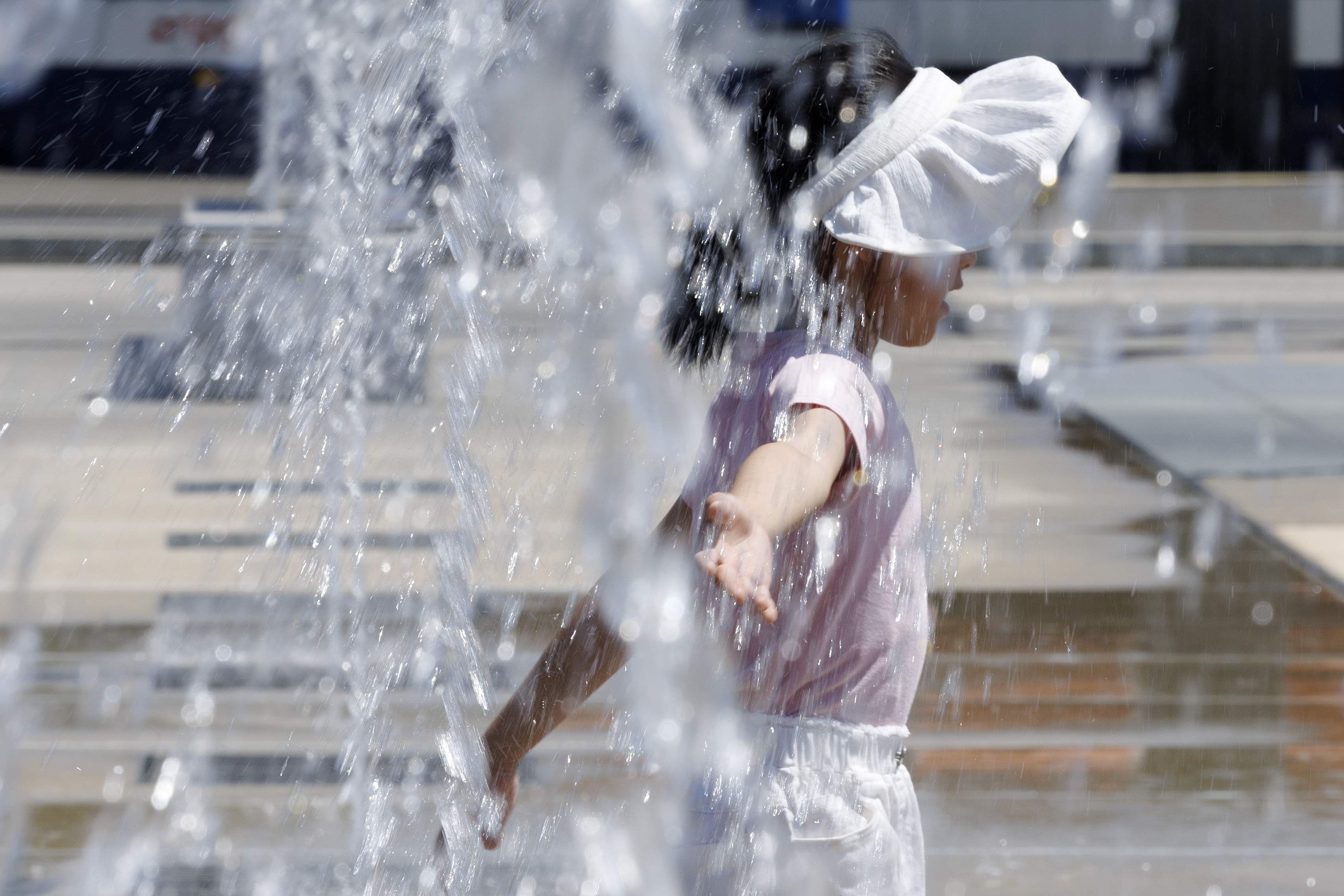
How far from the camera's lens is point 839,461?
1644 millimetres

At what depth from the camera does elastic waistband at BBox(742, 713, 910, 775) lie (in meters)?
1.69

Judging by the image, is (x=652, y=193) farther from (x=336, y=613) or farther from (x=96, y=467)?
(x=96, y=467)

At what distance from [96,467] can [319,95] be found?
3.40 meters

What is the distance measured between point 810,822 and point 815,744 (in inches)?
3.2

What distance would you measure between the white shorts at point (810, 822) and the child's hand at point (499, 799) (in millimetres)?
237

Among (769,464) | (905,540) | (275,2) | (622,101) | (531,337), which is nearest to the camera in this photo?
(769,464)

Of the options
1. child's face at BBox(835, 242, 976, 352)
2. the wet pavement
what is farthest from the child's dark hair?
the wet pavement

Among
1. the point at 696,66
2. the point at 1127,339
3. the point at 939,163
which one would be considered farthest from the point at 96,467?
the point at 696,66

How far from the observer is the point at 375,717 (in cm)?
423

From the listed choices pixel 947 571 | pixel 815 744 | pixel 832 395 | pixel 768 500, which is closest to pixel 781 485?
pixel 768 500

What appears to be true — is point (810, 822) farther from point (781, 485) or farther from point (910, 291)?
point (910, 291)

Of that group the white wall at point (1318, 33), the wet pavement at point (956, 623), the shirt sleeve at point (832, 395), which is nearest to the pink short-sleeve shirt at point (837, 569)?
the shirt sleeve at point (832, 395)

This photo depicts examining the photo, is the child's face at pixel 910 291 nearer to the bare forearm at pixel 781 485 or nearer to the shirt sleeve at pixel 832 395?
the shirt sleeve at pixel 832 395

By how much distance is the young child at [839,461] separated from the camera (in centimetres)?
168
